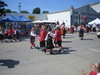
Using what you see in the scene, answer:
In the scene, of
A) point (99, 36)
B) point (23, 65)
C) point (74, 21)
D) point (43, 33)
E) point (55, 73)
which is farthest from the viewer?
point (74, 21)

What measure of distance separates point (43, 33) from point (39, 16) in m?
31.7

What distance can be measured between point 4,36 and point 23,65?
9.30 m

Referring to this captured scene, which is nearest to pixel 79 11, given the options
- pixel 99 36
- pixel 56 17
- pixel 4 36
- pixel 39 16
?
pixel 56 17

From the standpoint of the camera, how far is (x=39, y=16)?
130 ft

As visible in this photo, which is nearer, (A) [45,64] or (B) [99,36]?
(A) [45,64]

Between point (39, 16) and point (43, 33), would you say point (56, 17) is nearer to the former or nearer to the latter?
point (39, 16)

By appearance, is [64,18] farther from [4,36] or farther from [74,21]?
[4,36]

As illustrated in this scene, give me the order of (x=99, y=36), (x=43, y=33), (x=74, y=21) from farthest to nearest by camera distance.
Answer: (x=74, y=21) < (x=99, y=36) < (x=43, y=33)

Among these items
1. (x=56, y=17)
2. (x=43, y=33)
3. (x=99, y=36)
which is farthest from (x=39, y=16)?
(x=43, y=33)

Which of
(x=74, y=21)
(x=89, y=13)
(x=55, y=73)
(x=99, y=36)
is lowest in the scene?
(x=55, y=73)

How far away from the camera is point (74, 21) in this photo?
35438mm

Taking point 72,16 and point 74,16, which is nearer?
point 72,16

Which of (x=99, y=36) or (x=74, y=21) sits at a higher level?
(x=74, y=21)

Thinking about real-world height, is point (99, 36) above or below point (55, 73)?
above
